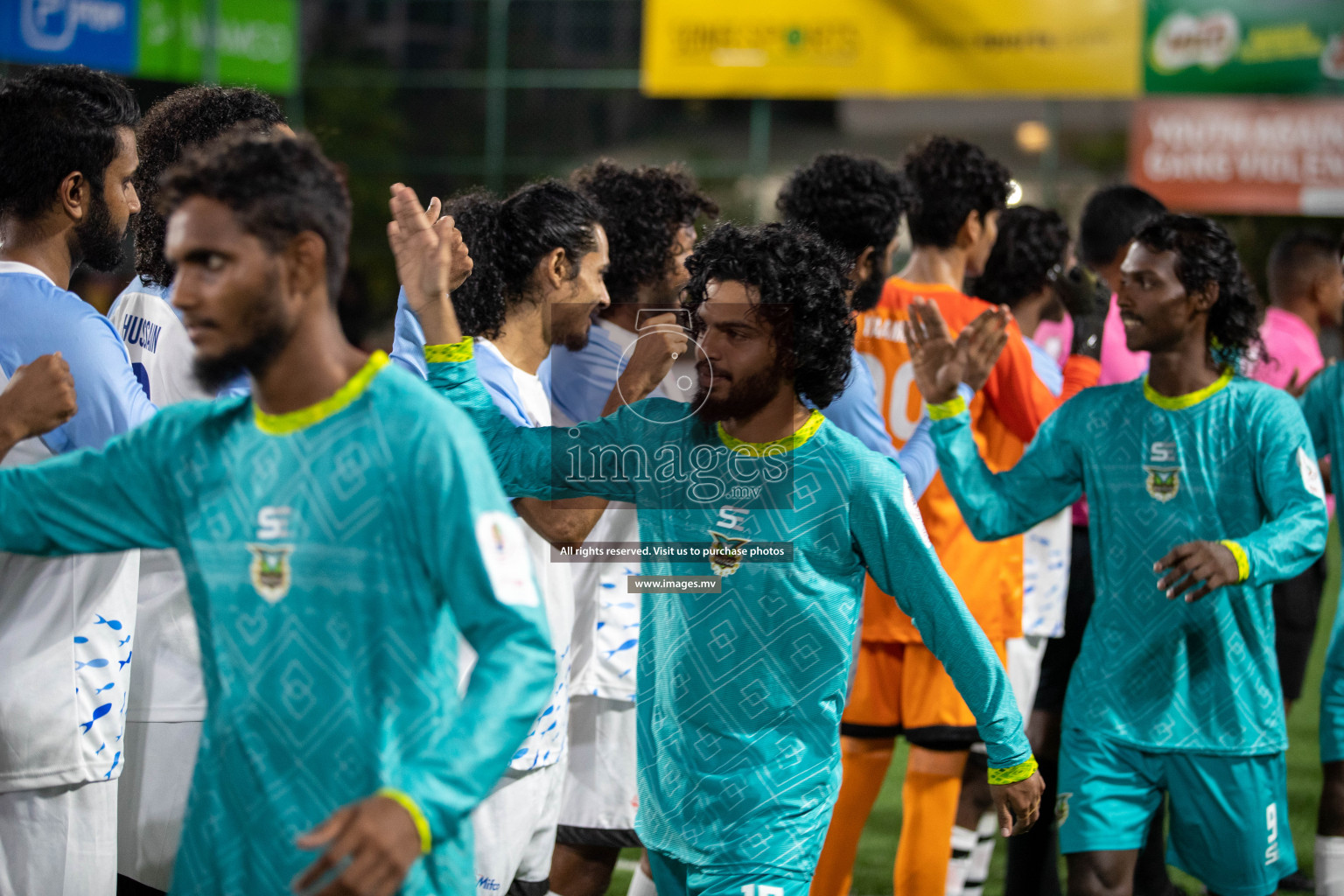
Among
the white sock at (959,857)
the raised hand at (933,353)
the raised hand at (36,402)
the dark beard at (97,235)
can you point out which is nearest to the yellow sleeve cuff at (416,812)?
the raised hand at (36,402)

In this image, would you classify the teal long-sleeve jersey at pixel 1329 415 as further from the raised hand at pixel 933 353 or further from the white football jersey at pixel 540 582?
the white football jersey at pixel 540 582

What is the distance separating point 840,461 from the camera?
113 inches

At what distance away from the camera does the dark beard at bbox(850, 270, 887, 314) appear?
13.9 feet

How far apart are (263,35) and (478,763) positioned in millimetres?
13790

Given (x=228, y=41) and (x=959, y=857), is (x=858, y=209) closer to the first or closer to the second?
(x=959, y=857)

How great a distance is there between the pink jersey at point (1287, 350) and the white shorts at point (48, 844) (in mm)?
4645

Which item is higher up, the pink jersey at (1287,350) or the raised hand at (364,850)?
the pink jersey at (1287,350)

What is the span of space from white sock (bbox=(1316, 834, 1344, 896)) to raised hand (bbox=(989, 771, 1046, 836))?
1766 millimetres

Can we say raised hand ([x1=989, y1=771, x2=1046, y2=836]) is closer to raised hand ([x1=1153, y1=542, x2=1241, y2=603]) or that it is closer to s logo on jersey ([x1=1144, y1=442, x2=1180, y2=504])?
raised hand ([x1=1153, y1=542, x2=1241, y2=603])

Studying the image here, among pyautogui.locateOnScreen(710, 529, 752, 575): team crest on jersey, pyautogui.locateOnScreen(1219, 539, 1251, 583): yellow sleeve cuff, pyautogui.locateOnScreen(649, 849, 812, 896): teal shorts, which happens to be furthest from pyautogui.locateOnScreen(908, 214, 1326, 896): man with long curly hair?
pyautogui.locateOnScreen(649, 849, 812, 896): teal shorts

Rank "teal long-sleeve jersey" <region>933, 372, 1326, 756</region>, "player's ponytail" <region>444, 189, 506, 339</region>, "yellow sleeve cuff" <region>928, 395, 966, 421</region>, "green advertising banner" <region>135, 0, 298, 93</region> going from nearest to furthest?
"player's ponytail" <region>444, 189, 506, 339</region> → "teal long-sleeve jersey" <region>933, 372, 1326, 756</region> → "yellow sleeve cuff" <region>928, 395, 966, 421</region> → "green advertising banner" <region>135, 0, 298, 93</region>

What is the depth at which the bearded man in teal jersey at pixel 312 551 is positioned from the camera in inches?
79.0

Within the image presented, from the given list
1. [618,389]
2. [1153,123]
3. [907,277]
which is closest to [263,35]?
[1153,123]

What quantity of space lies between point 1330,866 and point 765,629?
2.36 meters
